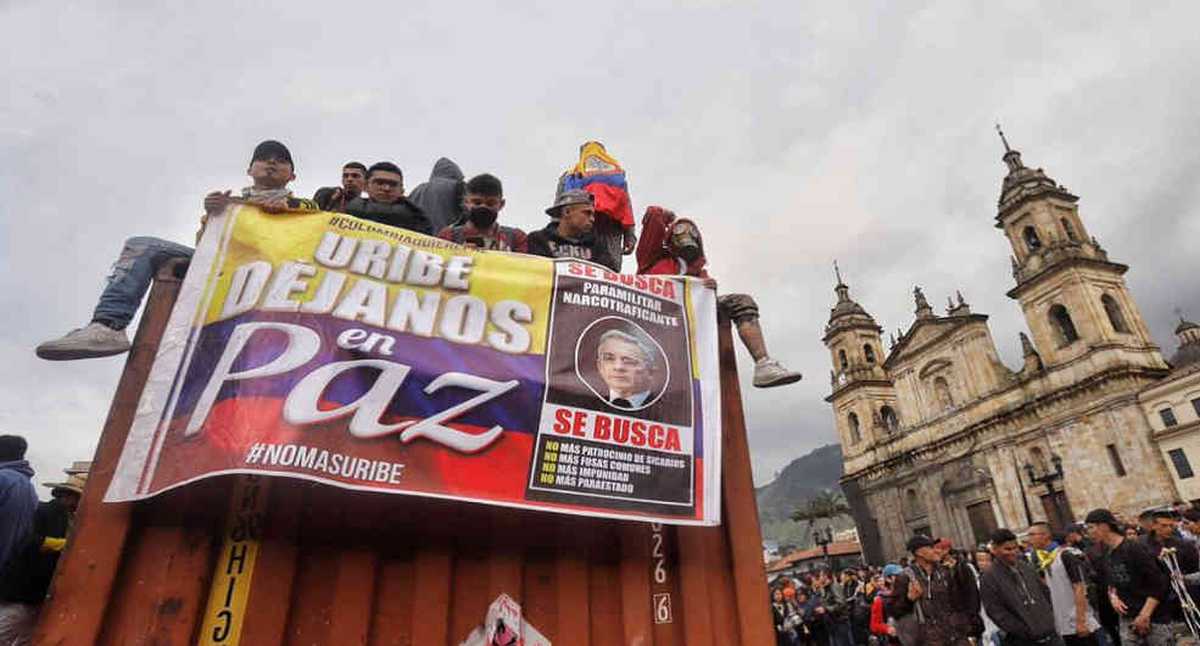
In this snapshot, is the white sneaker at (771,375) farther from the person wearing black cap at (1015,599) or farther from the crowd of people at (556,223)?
the person wearing black cap at (1015,599)

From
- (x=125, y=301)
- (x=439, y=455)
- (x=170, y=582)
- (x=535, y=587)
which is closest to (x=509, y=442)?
(x=439, y=455)

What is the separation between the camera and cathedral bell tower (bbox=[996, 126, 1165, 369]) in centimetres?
3070

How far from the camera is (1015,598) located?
5.30 meters

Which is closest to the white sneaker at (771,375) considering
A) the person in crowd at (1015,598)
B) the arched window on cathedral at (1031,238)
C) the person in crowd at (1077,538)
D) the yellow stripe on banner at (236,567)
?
the yellow stripe on banner at (236,567)

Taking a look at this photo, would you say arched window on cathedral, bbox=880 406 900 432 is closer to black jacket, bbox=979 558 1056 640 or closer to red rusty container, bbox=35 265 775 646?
black jacket, bbox=979 558 1056 640

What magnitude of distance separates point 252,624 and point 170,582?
0.30 meters

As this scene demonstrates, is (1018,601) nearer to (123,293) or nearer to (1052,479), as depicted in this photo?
(123,293)

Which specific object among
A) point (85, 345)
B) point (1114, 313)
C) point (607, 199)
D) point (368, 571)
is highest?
point (1114, 313)

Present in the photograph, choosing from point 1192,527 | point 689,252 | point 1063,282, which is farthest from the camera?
point 1063,282

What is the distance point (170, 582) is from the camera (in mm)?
1955

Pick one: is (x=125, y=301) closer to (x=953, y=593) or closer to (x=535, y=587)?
(x=535, y=587)

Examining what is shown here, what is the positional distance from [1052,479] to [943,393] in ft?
37.1

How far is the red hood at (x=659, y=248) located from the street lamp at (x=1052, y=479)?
104 ft

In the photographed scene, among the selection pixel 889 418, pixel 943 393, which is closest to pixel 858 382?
pixel 889 418
